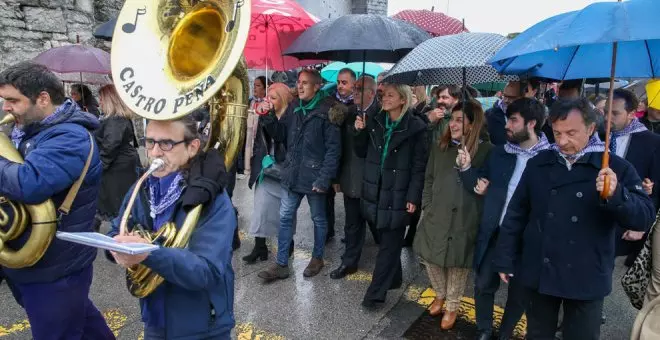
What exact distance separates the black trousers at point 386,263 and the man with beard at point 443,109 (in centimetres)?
83

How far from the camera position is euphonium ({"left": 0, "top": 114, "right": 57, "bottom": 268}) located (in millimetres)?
2336

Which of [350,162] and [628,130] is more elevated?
[628,130]

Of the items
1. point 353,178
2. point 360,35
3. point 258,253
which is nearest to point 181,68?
point 360,35

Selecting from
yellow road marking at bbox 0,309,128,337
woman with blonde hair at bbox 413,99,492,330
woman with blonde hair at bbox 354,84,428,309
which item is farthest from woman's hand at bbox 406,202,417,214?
yellow road marking at bbox 0,309,128,337

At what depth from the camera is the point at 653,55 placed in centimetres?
317

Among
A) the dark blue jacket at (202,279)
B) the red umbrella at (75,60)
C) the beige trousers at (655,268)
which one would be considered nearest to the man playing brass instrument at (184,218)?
the dark blue jacket at (202,279)

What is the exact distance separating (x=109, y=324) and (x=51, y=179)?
177 cm

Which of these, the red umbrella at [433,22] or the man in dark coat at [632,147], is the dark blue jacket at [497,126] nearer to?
the man in dark coat at [632,147]

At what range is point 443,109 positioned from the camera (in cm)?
405

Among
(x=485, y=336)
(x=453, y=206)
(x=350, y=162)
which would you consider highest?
(x=350, y=162)

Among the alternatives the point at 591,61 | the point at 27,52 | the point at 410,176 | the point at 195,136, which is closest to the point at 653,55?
the point at 591,61

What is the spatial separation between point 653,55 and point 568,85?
4.97ft

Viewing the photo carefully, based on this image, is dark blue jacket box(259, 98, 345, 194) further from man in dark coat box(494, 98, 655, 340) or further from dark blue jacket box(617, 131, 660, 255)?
dark blue jacket box(617, 131, 660, 255)

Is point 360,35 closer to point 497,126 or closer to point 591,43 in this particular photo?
point 497,126
